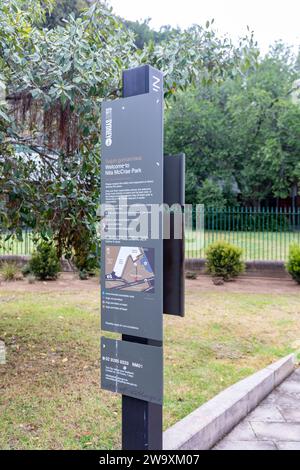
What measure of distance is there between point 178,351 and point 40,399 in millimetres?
2061

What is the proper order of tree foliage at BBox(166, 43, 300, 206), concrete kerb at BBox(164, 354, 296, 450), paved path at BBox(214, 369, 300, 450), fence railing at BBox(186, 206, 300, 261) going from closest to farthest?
concrete kerb at BBox(164, 354, 296, 450), paved path at BBox(214, 369, 300, 450), fence railing at BBox(186, 206, 300, 261), tree foliage at BBox(166, 43, 300, 206)

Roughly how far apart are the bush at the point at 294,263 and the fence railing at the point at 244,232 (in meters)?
1.54

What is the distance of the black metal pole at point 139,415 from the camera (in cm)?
280

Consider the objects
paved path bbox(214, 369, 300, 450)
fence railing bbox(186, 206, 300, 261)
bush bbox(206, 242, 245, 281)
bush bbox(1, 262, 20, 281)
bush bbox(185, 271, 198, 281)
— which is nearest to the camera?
paved path bbox(214, 369, 300, 450)

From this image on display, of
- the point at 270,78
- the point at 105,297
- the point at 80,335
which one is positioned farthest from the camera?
the point at 270,78

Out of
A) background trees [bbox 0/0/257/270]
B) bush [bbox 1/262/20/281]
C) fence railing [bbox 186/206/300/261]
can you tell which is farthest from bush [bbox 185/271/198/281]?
background trees [bbox 0/0/257/270]

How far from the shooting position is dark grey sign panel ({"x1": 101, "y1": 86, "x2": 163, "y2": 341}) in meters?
2.69

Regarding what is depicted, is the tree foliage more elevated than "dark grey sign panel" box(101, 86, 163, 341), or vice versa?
the tree foliage

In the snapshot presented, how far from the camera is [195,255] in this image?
13078 mm

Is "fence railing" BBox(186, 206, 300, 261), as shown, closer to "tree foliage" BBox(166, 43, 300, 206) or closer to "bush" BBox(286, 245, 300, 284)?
"bush" BBox(286, 245, 300, 284)

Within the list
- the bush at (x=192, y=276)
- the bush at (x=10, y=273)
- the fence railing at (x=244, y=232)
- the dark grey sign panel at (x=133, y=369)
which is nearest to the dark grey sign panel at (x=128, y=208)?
the dark grey sign panel at (x=133, y=369)

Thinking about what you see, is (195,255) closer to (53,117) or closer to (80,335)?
(80,335)
